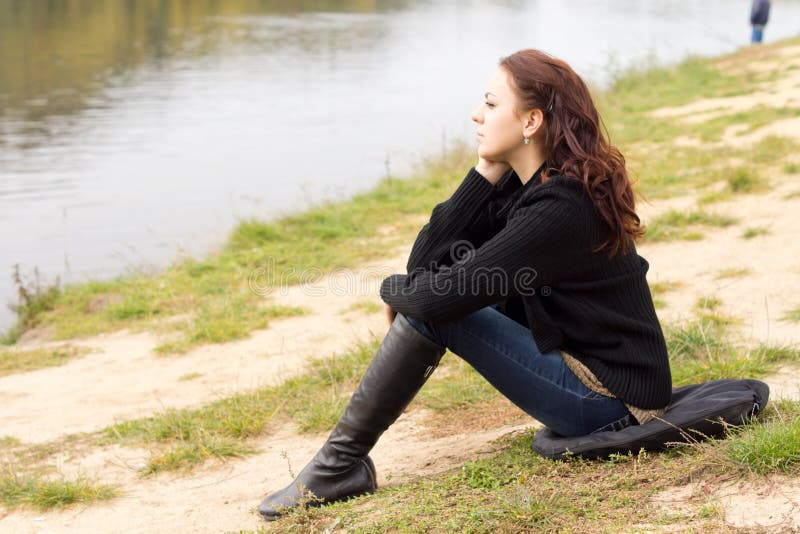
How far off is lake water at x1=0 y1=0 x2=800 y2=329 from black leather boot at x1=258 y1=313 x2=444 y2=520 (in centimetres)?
485

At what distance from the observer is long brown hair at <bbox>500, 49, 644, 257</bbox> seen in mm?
2557

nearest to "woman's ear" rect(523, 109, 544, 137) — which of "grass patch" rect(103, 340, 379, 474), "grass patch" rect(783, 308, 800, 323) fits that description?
"grass patch" rect(103, 340, 379, 474)

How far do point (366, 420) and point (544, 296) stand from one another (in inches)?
28.1

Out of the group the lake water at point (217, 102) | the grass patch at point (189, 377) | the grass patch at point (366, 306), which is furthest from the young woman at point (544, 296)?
the lake water at point (217, 102)

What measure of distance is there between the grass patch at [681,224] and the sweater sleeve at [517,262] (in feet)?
11.3

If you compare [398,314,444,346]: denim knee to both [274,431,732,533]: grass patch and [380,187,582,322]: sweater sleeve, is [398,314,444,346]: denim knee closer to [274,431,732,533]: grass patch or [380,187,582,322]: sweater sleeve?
[380,187,582,322]: sweater sleeve

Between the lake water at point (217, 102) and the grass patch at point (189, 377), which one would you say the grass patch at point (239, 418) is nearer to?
the grass patch at point (189, 377)

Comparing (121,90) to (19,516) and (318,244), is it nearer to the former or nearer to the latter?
(318,244)

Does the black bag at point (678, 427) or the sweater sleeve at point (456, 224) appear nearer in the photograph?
the black bag at point (678, 427)

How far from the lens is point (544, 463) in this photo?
109 inches

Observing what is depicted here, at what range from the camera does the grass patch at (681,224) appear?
5.82 metres

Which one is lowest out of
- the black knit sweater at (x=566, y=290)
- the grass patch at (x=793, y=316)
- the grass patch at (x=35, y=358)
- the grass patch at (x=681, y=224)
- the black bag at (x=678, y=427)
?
the grass patch at (x=35, y=358)

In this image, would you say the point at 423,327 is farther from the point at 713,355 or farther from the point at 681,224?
the point at 681,224

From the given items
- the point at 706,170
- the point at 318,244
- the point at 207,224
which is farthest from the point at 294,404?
the point at 207,224
